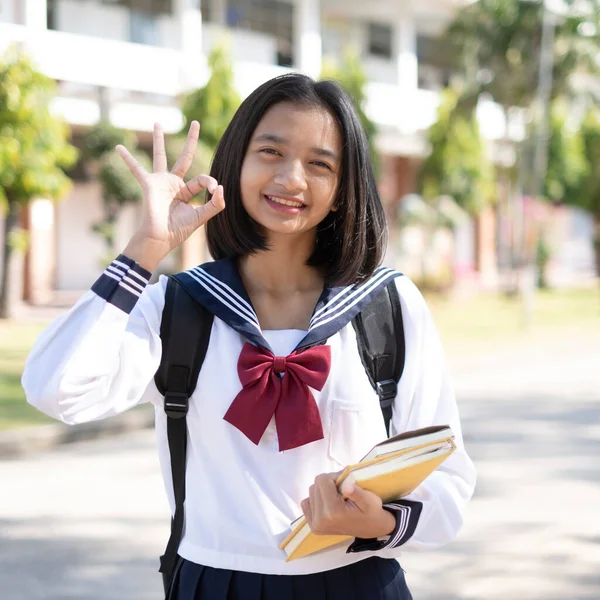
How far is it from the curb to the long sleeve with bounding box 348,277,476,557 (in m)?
6.46

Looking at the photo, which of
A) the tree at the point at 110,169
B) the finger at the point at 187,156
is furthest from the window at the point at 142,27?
the finger at the point at 187,156

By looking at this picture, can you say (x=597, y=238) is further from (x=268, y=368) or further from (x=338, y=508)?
(x=338, y=508)

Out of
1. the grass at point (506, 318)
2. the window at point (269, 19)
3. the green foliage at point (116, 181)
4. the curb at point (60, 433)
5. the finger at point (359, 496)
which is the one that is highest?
the window at point (269, 19)

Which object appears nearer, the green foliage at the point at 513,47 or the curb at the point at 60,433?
the curb at the point at 60,433

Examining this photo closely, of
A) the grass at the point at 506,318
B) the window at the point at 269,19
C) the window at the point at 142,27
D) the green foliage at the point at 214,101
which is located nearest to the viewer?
the grass at the point at 506,318

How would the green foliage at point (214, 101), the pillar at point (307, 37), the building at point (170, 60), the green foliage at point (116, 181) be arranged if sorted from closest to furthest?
the green foliage at point (116, 181), the green foliage at point (214, 101), the building at point (170, 60), the pillar at point (307, 37)

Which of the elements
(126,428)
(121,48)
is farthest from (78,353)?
(121,48)

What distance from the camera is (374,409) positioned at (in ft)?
6.06

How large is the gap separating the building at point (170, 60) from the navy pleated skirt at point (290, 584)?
15.8 metres

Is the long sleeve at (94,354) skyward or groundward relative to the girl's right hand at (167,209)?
groundward

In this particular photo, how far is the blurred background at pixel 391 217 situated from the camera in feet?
17.8

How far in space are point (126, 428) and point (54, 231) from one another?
1481 cm

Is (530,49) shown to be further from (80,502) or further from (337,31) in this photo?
(80,502)

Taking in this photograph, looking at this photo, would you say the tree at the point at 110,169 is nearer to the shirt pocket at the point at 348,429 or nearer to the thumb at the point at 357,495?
the shirt pocket at the point at 348,429
